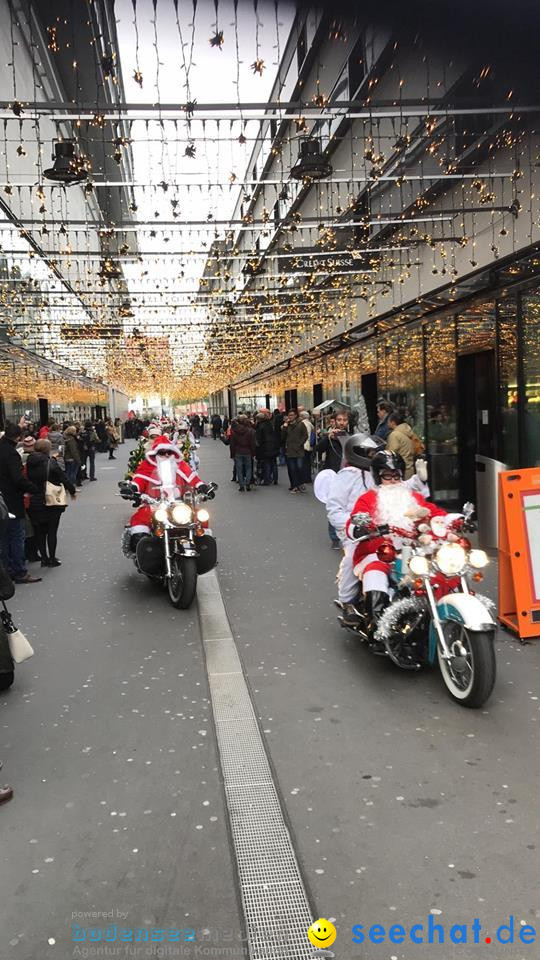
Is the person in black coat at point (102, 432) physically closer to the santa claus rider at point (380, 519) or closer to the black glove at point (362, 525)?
the santa claus rider at point (380, 519)

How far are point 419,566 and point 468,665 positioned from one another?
2.32 feet

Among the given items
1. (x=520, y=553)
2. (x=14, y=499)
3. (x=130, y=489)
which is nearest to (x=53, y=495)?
(x=14, y=499)

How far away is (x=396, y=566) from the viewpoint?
5.65 metres

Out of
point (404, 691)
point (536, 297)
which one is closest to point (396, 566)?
point (404, 691)

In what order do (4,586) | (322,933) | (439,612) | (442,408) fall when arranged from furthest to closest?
(442,408) < (439,612) < (4,586) < (322,933)

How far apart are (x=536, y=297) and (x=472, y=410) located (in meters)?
3.23

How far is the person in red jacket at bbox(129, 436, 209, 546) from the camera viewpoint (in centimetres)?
848

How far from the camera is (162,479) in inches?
334

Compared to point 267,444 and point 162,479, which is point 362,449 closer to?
point 162,479

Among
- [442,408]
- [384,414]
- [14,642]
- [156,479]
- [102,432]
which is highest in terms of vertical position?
[102,432]

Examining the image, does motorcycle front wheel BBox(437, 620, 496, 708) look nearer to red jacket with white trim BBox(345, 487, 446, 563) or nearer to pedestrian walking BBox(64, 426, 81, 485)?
red jacket with white trim BBox(345, 487, 446, 563)

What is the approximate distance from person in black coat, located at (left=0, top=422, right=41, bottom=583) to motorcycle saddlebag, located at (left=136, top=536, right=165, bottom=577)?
1819 mm

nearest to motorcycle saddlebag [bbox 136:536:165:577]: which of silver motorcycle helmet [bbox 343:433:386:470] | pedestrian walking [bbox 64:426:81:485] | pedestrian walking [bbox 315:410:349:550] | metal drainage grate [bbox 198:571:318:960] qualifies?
silver motorcycle helmet [bbox 343:433:386:470]

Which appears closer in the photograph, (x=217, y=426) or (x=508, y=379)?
(x=508, y=379)
